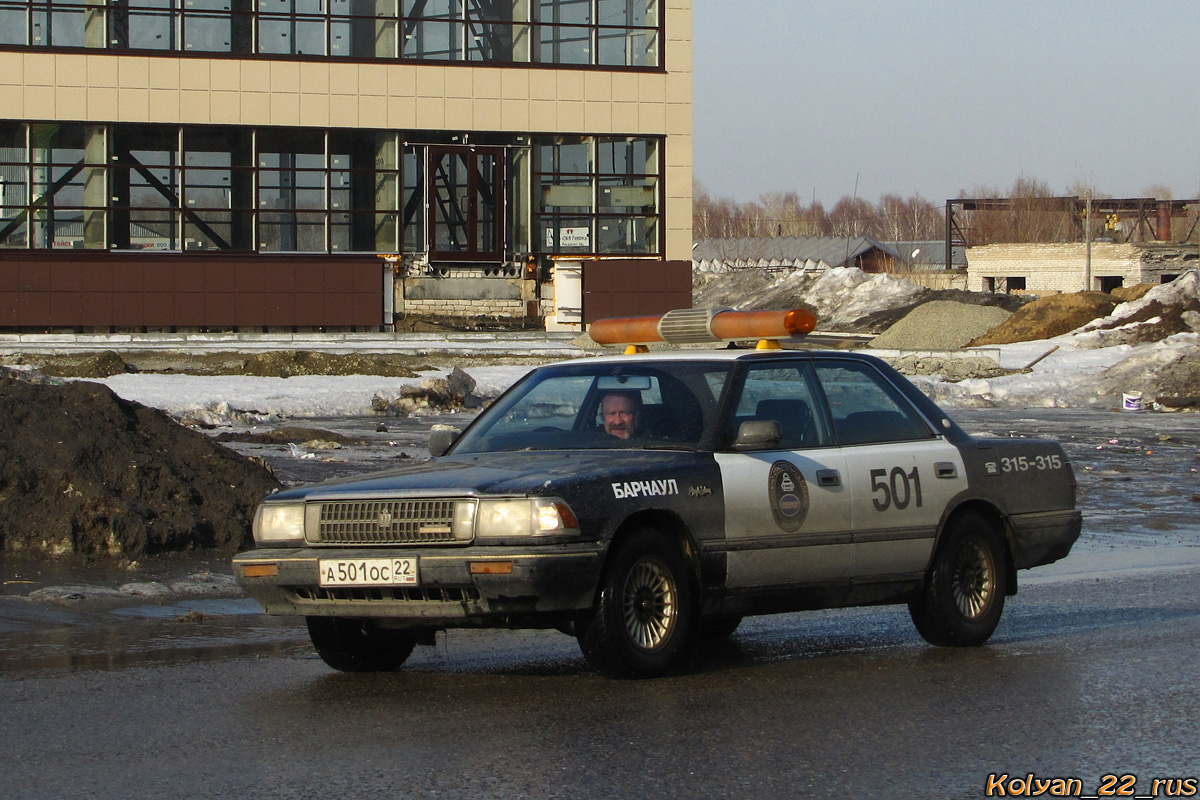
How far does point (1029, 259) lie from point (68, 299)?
6048 cm


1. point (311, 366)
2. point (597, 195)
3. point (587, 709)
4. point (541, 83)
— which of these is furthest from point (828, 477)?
point (597, 195)

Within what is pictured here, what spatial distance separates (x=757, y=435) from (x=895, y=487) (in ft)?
3.24

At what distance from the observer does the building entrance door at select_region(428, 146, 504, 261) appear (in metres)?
A: 42.2

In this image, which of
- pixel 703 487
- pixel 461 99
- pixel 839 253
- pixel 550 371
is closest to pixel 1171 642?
pixel 703 487

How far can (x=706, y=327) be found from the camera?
846cm

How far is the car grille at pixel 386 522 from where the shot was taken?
6.72 m

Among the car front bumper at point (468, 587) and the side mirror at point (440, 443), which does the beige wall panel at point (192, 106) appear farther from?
the car front bumper at point (468, 587)

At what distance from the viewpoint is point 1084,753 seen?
18.6 feet

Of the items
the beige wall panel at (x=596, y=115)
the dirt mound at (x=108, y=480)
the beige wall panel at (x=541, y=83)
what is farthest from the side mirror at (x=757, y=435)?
the beige wall panel at (x=596, y=115)

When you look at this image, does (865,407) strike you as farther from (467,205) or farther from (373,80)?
(467,205)

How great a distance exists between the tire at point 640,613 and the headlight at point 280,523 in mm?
1299

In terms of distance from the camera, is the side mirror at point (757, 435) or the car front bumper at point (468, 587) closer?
the car front bumper at point (468, 587)

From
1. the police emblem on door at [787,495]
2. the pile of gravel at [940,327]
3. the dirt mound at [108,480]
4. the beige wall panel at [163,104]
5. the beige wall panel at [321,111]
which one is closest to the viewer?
the police emblem on door at [787,495]

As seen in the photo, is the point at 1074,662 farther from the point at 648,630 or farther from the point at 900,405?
the point at 648,630
